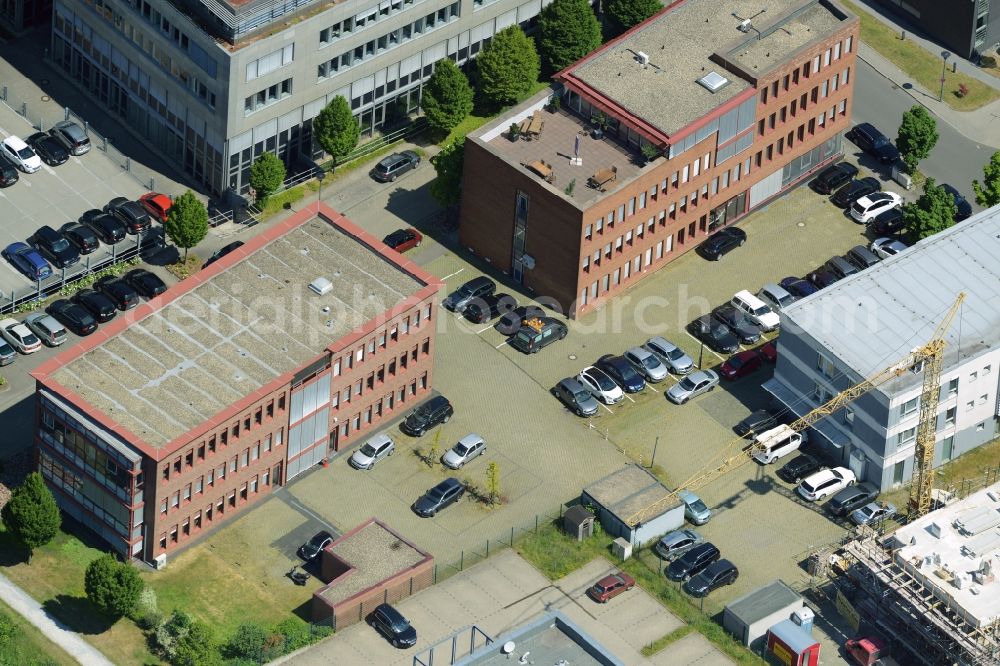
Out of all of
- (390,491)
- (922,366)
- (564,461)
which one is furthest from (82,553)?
(922,366)

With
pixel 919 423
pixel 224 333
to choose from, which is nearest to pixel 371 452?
pixel 224 333

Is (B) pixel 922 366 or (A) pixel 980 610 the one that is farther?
(B) pixel 922 366

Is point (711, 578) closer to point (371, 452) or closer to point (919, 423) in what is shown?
point (919, 423)

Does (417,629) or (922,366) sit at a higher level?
(922,366)

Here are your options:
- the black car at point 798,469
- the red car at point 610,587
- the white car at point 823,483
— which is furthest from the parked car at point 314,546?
the white car at point 823,483

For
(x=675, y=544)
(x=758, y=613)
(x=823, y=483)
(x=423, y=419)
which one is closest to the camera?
(x=758, y=613)

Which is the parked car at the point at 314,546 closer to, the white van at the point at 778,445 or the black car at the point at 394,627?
the black car at the point at 394,627

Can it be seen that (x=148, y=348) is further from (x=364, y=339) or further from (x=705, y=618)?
(x=705, y=618)
